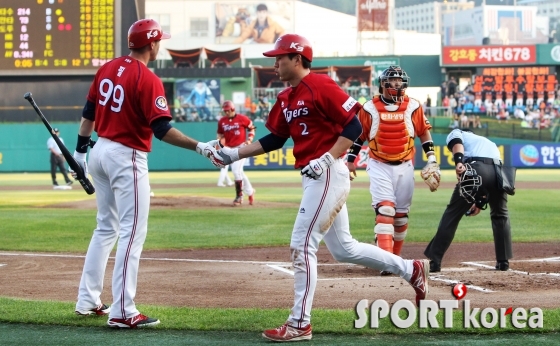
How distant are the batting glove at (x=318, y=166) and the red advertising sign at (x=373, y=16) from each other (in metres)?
53.0

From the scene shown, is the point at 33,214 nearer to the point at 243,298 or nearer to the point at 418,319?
the point at 243,298

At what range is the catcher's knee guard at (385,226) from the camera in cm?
895

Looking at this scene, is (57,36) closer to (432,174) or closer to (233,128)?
(233,128)

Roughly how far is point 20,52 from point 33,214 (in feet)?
30.5

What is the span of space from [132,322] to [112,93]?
1685 mm

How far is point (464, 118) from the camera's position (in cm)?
3888

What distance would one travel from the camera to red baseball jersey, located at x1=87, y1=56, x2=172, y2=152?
20.3 feet

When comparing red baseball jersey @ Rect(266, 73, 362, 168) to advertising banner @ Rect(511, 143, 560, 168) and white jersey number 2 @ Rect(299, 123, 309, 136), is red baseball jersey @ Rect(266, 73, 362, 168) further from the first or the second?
advertising banner @ Rect(511, 143, 560, 168)

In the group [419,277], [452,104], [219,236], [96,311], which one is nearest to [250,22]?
[452,104]

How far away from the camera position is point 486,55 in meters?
48.1

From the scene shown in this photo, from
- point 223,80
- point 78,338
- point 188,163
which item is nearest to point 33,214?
point 78,338

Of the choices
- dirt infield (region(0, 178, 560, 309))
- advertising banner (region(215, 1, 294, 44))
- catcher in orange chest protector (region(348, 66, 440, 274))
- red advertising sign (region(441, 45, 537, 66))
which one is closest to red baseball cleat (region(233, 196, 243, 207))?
dirt infield (region(0, 178, 560, 309))

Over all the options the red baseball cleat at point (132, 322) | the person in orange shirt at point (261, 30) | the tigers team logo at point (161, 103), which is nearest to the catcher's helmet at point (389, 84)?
the tigers team logo at point (161, 103)

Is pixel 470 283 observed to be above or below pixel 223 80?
below
